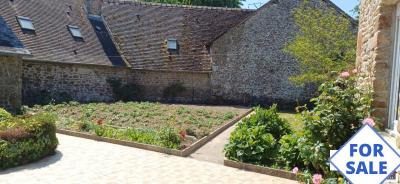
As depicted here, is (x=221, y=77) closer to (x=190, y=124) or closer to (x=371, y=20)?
(x=190, y=124)

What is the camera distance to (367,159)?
2908 mm

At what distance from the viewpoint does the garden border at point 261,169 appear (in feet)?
25.9

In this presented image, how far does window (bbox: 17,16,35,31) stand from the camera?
1894 centimetres

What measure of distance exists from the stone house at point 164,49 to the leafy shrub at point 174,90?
0.18 m

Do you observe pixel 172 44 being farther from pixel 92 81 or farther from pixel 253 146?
pixel 253 146

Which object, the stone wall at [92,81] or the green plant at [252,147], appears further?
the stone wall at [92,81]

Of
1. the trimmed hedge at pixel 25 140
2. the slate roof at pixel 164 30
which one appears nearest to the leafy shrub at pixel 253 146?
the trimmed hedge at pixel 25 140

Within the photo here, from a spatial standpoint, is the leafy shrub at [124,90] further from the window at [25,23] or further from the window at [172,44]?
the window at [25,23]

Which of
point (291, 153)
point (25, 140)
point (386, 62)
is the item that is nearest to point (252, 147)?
point (291, 153)

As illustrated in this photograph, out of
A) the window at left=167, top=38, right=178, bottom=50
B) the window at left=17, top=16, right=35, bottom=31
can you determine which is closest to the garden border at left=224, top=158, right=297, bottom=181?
the window at left=17, top=16, right=35, bottom=31

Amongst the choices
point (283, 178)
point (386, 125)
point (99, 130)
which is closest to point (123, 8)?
point (99, 130)

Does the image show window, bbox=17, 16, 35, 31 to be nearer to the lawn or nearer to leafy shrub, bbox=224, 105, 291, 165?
the lawn

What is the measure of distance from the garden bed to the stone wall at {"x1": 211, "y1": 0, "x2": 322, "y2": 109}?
5.03 metres

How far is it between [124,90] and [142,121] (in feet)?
25.7
